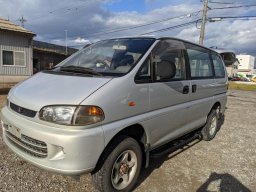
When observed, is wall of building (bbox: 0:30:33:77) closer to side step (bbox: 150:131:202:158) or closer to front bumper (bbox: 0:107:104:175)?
side step (bbox: 150:131:202:158)

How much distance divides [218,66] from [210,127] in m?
1.45

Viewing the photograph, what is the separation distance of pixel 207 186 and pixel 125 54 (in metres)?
2.21

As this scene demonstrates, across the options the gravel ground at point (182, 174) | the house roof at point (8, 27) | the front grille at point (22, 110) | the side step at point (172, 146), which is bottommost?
the gravel ground at point (182, 174)

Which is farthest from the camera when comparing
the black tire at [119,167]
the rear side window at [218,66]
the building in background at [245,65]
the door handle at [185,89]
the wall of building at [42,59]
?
the building in background at [245,65]

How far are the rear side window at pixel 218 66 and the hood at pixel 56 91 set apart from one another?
11.7 feet

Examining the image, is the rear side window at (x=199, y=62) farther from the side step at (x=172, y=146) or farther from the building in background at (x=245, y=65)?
the building in background at (x=245, y=65)

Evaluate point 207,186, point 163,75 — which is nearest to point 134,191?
point 207,186

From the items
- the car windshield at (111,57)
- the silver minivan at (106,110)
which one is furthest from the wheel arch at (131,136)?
the car windshield at (111,57)

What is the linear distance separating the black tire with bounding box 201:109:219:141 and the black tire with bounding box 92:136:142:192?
2.61 meters

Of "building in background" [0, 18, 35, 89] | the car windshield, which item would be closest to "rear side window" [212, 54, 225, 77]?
the car windshield

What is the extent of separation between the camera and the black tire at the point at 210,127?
535 cm

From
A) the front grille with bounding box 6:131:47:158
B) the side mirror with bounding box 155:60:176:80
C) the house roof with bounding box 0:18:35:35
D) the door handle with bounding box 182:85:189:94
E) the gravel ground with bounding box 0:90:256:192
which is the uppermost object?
the house roof with bounding box 0:18:35:35

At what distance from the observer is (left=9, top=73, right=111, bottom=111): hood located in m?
2.51

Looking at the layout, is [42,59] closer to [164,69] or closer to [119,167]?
[164,69]
